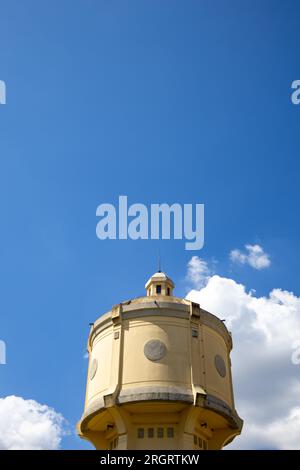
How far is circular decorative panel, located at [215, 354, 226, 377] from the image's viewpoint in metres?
32.6

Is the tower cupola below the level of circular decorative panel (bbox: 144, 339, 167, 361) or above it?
above

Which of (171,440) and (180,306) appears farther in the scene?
(180,306)

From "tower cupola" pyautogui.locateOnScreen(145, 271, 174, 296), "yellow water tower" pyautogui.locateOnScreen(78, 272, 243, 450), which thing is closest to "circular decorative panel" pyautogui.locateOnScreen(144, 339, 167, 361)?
"yellow water tower" pyautogui.locateOnScreen(78, 272, 243, 450)

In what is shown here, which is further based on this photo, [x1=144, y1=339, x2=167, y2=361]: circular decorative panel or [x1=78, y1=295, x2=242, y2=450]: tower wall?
[x1=144, y1=339, x2=167, y2=361]: circular decorative panel

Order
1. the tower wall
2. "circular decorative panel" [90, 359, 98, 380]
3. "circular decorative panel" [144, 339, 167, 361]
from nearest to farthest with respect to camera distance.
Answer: the tower wall
"circular decorative panel" [144, 339, 167, 361]
"circular decorative panel" [90, 359, 98, 380]

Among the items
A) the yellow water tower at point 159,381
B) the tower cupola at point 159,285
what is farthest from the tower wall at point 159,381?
the tower cupola at point 159,285

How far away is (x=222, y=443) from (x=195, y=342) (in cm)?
701

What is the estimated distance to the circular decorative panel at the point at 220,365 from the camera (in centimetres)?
3262

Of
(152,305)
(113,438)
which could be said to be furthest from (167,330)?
(113,438)

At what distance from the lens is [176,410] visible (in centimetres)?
3017

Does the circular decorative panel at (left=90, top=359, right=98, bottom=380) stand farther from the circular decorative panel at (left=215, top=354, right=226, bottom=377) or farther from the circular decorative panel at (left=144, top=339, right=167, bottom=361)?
the circular decorative panel at (left=215, top=354, right=226, bottom=377)

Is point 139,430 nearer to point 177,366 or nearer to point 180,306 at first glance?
point 177,366

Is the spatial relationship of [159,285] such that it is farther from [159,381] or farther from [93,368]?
[159,381]
